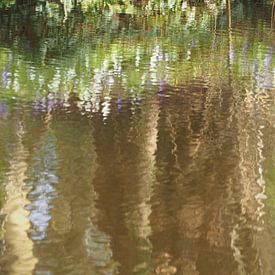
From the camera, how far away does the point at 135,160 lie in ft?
16.9

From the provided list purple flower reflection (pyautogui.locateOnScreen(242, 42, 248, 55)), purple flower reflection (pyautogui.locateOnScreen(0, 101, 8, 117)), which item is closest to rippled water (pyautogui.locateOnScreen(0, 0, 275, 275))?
purple flower reflection (pyautogui.locateOnScreen(0, 101, 8, 117))

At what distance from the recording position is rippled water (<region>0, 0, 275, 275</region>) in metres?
3.62

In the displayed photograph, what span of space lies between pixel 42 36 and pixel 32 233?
884cm

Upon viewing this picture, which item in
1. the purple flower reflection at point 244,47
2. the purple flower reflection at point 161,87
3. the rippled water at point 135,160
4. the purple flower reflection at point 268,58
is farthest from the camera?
the purple flower reflection at point 244,47

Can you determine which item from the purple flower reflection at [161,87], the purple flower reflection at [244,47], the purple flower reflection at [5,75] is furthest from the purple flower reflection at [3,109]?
the purple flower reflection at [244,47]

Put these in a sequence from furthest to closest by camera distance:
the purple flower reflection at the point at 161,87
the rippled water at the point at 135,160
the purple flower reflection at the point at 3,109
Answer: the purple flower reflection at the point at 161,87
the purple flower reflection at the point at 3,109
the rippled water at the point at 135,160

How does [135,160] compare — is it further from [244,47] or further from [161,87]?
[244,47]

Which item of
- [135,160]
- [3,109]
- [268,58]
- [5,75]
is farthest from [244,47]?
[135,160]

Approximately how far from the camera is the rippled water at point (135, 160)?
3617 millimetres

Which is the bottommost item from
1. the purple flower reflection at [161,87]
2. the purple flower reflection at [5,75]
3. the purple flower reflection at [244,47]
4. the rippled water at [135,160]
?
the rippled water at [135,160]

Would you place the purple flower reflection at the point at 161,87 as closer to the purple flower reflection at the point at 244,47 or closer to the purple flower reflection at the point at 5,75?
the purple flower reflection at the point at 5,75

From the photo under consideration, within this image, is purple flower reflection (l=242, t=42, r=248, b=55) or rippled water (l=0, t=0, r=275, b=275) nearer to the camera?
rippled water (l=0, t=0, r=275, b=275)

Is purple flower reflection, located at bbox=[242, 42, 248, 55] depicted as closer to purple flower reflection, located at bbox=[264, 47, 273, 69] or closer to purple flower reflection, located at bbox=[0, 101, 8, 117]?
purple flower reflection, located at bbox=[264, 47, 273, 69]

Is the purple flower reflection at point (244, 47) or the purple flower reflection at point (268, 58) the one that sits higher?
the purple flower reflection at point (244, 47)
